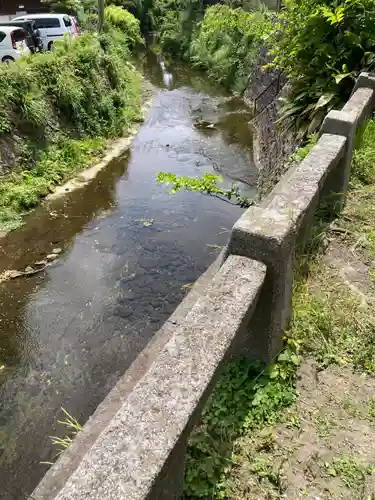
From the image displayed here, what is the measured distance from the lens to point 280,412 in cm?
259

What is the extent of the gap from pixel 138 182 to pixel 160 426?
35.6 feet

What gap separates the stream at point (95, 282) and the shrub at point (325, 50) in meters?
2.58

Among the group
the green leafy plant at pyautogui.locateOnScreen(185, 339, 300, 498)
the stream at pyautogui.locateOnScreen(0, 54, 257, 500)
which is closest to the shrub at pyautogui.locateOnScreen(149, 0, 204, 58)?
the stream at pyautogui.locateOnScreen(0, 54, 257, 500)

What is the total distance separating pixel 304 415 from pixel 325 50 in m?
5.74

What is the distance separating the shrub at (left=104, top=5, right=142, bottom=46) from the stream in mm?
15781

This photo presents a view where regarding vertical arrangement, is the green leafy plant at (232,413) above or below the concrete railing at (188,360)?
below

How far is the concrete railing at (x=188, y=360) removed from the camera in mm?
1529

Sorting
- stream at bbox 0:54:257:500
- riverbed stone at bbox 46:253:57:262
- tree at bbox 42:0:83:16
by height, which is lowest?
stream at bbox 0:54:257:500

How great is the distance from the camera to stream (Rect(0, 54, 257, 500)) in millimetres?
5852

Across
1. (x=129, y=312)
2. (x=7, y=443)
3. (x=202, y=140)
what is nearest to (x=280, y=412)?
(x=7, y=443)

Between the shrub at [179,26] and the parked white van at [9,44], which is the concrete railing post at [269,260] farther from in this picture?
the shrub at [179,26]

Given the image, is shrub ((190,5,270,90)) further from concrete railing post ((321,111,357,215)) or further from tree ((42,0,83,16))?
concrete railing post ((321,111,357,215))

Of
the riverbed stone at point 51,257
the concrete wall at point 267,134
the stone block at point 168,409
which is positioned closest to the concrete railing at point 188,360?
the stone block at point 168,409

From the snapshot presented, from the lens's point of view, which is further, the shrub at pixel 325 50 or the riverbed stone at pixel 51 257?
the riverbed stone at pixel 51 257
